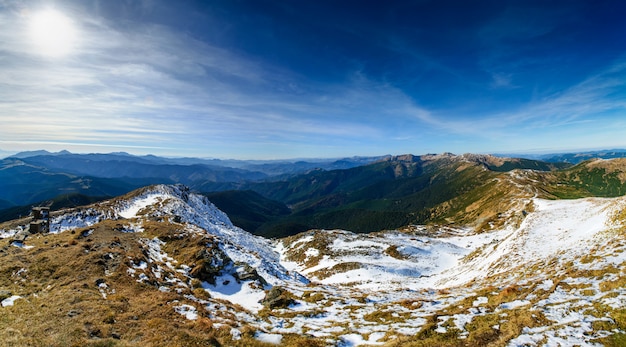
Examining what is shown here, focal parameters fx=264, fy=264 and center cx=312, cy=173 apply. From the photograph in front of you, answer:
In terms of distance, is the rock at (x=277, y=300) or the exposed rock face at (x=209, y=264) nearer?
the rock at (x=277, y=300)

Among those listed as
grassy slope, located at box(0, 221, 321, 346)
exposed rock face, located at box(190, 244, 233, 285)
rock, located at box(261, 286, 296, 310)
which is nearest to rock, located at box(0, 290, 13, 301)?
grassy slope, located at box(0, 221, 321, 346)

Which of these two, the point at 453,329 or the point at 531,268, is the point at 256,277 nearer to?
the point at 453,329

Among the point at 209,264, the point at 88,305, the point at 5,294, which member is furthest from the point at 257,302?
the point at 5,294

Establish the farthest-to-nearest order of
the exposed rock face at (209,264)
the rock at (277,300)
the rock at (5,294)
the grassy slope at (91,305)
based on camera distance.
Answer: the exposed rock face at (209,264) → the rock at (277,300) → the rock at (5,294) → the grassy slope at (91,305)

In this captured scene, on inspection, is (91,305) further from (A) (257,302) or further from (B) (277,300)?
(B) (277,300)

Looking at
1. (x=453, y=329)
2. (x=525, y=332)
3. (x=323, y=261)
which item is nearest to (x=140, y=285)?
(x=453, y=329)

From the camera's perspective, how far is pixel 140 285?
930 inches

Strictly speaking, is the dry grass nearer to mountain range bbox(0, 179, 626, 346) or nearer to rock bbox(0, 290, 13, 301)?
mountain range bbox(0, 179, 626, 346)

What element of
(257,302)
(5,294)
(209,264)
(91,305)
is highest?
(5,294)

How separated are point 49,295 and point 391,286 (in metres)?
48.6

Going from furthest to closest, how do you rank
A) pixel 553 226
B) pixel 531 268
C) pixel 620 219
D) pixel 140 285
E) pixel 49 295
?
pixel 553 226, pixel 620 219, pixel 531 268, pixel 140 285, pixel 49 295

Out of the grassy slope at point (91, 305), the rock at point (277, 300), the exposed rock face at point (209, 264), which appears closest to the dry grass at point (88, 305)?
the grassy slope at point (91, 305)

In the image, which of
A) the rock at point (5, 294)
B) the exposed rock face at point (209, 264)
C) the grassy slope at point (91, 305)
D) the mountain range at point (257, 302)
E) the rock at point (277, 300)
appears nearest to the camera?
the mountain range at point (257, 302)

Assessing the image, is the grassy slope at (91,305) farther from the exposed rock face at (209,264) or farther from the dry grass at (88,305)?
the exposed rock face at (209,264)
